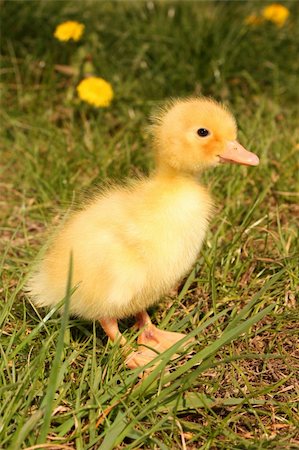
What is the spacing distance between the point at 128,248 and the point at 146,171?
3.63 feet

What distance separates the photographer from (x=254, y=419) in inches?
70.0

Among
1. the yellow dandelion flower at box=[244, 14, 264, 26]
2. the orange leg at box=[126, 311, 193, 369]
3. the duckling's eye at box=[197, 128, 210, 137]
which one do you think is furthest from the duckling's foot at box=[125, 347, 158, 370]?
the yellow dandelion flower at box=[244, 14, 264, 26]

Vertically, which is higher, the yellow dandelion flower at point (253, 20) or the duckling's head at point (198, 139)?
the yellow dandelion flower at point (253, 20)

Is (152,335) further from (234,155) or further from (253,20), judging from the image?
(253,20)

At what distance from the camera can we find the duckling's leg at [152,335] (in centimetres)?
201

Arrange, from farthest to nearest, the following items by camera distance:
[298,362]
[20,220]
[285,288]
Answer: [20,220] < [285,288] < [298,362]

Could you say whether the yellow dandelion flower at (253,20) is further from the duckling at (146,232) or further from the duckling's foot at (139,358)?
the duckling's foot at (139,358)

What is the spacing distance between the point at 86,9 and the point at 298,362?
8.39 feet

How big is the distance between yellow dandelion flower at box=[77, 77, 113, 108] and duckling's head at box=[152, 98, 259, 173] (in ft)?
3.77

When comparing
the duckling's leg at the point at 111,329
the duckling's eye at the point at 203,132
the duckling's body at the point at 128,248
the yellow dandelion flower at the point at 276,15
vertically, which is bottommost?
the duckling's leg at the point at 111,329

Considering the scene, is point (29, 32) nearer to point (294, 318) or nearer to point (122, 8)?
point (122, 8)

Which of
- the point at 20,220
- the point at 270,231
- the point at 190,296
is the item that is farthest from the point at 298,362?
the point at 20,220

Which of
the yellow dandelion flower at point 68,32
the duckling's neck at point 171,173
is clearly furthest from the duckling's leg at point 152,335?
the yellow dandelion flower at point 68,32

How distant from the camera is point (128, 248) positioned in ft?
6.03
